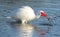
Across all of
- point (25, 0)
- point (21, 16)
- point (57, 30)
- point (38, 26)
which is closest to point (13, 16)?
point (21, 16)

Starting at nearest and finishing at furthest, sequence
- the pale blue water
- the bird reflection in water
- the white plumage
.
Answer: the bird reflection in water, the pale blue water, the white plumage

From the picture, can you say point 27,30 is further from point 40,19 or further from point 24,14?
point 40,19

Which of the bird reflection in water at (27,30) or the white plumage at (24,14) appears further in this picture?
the white plumage at (24,14)

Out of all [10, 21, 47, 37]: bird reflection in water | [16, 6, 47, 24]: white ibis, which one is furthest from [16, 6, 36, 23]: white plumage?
[10, 21, 47, 37]: bird reflection in water

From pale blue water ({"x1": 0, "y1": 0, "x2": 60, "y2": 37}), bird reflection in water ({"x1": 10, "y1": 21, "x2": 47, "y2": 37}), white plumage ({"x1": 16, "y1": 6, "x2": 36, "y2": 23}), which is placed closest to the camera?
bird reflection in water ({"x1": 10, "y1": 21, "x2": 47, "y2": 37})

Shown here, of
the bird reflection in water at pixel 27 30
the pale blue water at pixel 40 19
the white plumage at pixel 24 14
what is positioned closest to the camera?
the bird reflection in water at pixel 27 30

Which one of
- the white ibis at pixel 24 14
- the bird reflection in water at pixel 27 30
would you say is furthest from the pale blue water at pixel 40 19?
the white ibis at pixel 24 14

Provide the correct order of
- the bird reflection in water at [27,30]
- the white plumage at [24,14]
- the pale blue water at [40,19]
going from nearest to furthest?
1. the bird reflection in water at [27,30]
2. the pale blue water at [40,19]
3. the white plumage at [24,14]

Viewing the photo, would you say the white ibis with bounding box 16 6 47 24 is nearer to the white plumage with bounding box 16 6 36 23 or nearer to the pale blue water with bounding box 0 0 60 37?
the white plumage with bounding box 16 6 36 23

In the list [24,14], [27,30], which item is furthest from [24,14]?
[27,30]

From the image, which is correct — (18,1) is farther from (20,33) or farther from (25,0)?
(20,33)

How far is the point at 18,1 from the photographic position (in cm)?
2283

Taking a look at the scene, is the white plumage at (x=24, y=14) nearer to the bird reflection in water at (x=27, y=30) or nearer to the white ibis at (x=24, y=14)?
the white ibis at (x=24, y=14)

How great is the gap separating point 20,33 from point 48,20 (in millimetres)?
3074
